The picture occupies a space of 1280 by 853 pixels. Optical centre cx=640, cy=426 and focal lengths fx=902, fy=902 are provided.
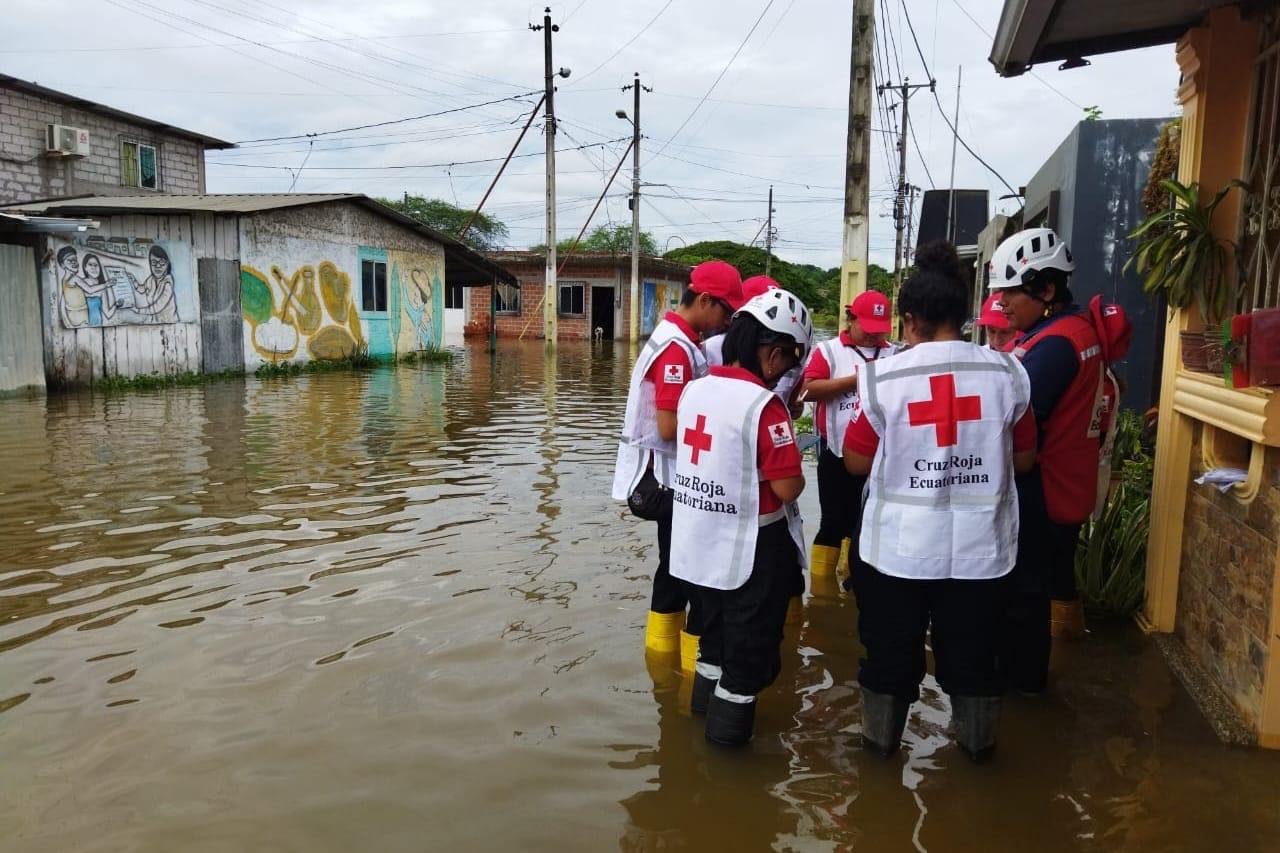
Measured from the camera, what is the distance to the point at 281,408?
43.3 ft

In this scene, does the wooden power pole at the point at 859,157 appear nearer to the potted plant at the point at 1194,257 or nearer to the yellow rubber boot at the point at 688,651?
the potted plant at the point at 1194,257

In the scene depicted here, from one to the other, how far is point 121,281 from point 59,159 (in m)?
10.4

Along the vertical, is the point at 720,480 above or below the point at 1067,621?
above

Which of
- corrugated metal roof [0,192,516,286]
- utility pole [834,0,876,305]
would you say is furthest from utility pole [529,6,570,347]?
utility pole [834,0,876,305]

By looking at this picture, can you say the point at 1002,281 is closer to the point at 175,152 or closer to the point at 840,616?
the point at 840,616

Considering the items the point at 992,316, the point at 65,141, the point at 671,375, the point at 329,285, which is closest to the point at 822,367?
the point at 992,316

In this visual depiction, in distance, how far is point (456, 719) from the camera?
3.76m

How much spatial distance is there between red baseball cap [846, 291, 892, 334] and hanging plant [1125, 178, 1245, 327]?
4.23 feet

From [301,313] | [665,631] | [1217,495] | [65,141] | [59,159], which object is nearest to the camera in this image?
[1217,495]

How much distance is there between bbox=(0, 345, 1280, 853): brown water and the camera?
3.00m

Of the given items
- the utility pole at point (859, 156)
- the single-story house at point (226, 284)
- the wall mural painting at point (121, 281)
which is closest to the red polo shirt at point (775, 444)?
the utility pole at point (859, 156)

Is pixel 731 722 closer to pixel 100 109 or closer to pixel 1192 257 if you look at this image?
pixel 1192 257

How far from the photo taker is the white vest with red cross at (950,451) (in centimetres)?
306

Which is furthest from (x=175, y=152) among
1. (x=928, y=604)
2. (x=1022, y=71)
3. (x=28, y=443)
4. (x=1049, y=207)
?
(x=928, y=604)
